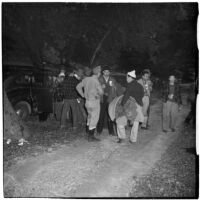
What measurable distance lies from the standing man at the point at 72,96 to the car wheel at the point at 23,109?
1496 mm

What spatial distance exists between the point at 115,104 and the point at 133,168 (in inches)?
66.8

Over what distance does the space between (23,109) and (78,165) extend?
145 inches

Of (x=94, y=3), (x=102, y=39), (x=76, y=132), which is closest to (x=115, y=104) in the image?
(x=76, y=132)

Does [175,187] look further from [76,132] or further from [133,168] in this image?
[76,132]

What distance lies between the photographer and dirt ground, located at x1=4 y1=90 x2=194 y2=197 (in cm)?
390

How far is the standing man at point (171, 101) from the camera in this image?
20.9ft

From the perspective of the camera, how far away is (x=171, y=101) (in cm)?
646

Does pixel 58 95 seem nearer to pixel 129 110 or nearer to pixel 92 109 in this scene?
pixel 92 109

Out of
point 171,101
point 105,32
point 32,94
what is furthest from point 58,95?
point 105,32

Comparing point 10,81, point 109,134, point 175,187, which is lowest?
point 175,187

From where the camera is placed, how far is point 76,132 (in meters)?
6.62

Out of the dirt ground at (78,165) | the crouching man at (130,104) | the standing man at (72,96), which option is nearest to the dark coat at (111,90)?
the crouching man at (130,104)

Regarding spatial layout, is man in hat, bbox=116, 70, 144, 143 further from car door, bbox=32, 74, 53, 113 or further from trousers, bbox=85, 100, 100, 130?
car door, bbox=32, 74, 53, 113

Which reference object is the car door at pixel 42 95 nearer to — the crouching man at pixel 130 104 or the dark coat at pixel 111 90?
the dark coat at pixel 111 90
